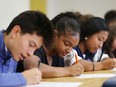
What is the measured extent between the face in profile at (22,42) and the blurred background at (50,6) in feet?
4.10

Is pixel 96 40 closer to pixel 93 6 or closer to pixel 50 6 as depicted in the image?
pixel 50 6

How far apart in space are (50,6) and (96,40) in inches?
74.8

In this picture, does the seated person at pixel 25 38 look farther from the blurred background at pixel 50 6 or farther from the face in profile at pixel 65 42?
the blurred background at pixel 50 6

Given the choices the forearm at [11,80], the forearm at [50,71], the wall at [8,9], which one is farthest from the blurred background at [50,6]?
the forearm at [11,80]

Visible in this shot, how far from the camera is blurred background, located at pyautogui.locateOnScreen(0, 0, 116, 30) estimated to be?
8.63 feet

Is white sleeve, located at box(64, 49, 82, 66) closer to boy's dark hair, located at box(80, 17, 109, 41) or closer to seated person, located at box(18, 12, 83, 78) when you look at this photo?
seated person, located at box(18, 12, 83, 78)

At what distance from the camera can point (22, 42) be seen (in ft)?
4.34

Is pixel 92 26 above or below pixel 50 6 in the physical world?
below

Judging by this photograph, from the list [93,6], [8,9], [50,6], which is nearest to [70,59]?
[8,9]

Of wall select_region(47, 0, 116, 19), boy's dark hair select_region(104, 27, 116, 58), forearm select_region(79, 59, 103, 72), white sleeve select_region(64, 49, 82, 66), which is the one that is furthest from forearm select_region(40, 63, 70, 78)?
wall select_region(47, 0, 116, 19)

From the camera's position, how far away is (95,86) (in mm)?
1302

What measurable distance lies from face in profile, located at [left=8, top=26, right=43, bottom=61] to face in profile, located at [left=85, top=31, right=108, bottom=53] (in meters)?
0.97

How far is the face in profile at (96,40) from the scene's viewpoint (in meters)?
2.24

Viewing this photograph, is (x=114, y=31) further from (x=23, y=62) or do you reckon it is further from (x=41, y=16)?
(x=41, y=16)
